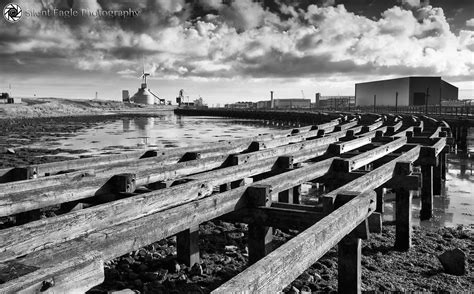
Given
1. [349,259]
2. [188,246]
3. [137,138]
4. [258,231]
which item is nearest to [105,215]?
[258,231]

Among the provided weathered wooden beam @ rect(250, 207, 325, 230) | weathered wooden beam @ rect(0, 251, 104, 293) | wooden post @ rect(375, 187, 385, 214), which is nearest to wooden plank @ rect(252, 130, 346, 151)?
wooden post @ rect(375, 187, 385, 214)

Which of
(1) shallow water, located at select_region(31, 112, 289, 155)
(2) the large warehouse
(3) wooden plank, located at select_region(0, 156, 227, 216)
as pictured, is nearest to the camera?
(3) wooden plank, located at select_region(0, 156, 227, 216)

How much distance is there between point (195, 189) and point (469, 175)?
14.0 m

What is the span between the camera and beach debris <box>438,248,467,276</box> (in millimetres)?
5934

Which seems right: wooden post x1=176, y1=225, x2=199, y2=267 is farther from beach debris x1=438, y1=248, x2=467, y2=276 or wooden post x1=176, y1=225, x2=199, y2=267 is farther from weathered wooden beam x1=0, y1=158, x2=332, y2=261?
beach debris x1=438, y1=248, x2=467, y2=276

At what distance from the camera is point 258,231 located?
476 cm

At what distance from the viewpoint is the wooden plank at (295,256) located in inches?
95.2

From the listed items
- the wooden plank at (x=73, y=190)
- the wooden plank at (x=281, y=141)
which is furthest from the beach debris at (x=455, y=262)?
the wooden plank at (x=281, y=141)

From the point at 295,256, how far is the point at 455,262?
4.21 metres

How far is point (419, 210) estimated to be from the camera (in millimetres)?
10266

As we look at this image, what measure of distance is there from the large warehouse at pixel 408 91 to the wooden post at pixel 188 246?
7038 centimetres

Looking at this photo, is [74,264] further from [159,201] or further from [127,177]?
[127,177]

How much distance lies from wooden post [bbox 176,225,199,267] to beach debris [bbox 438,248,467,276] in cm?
360

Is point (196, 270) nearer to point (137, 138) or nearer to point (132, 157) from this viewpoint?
point (132, 157)
